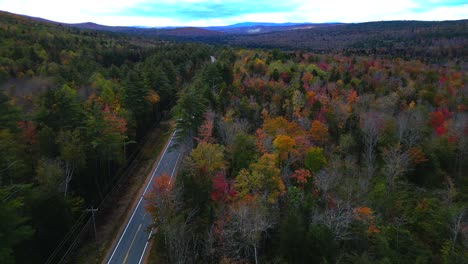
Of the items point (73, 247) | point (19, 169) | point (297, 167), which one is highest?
point (19, 169)

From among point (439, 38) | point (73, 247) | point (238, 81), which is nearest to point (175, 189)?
point (73, 247)

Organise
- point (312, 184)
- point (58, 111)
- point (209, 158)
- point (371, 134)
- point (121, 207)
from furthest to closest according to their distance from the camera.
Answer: point (371, 134) < point (58, 111) < point (121, 207) < point (312, 184) < point (209, 158)

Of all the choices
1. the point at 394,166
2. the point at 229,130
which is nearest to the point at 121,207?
the point at 229,130

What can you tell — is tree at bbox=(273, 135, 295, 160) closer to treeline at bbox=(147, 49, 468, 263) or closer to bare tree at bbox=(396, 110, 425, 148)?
treeline at bbox=(147, 49, 468, 263)

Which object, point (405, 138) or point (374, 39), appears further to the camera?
point (374, 39)

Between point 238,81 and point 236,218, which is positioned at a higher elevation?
point 238,81

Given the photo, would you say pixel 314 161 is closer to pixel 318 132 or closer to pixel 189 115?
pixel 318 132

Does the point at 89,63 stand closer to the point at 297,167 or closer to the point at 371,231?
the point at 297,167
